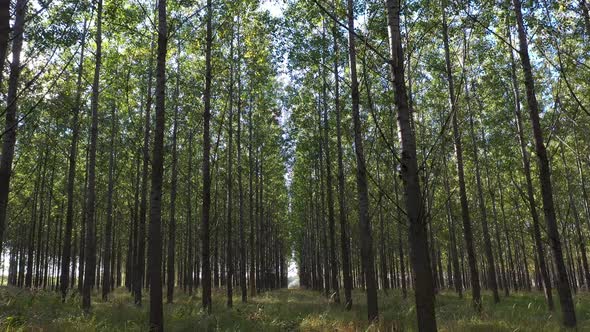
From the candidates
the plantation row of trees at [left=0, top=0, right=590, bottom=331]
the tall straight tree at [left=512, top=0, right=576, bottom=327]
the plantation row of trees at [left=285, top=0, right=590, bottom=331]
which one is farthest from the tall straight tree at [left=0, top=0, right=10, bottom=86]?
the tall straight tree at [left=512, top=0, right=576, bottom=327]

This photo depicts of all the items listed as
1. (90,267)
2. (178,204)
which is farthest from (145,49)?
(178,204)

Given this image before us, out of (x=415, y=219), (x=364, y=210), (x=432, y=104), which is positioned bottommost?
(x=415, y=219)

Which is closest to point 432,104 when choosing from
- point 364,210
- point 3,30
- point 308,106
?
point 308,106

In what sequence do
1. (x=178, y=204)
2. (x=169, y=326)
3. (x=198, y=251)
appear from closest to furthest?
1. (x=169, y=326)
2. (x=178, y=204)
3. (x=198, y=251)

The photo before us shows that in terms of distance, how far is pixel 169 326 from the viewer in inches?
363

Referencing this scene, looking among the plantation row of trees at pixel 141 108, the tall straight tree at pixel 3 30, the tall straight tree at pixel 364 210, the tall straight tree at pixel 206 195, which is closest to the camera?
the tall straight tree at pixel 3 30

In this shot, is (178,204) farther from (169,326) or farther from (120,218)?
(169,326)

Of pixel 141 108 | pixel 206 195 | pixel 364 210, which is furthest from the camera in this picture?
pixel 141 108

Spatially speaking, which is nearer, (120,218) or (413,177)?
(413,177)

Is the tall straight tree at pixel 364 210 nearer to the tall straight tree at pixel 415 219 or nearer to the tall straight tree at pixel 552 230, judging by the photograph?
the tall straight tree at pixel 552 230

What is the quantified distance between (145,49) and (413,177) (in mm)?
15920

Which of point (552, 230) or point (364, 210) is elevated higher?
point (364, 210)

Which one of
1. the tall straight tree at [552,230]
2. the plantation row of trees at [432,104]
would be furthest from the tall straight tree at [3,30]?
the tall straight tree at [552,230]

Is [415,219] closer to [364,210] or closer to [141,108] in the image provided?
[364,210]
